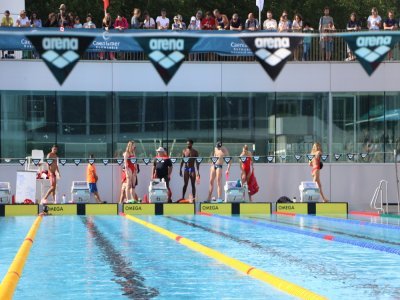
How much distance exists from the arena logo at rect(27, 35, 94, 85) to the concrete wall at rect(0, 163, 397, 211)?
631 inches

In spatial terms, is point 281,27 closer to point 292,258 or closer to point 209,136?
point 209,136

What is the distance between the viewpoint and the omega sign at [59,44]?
448 inches

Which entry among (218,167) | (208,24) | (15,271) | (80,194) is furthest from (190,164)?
(15,271)

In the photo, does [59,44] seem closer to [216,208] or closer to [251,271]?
[251,271]

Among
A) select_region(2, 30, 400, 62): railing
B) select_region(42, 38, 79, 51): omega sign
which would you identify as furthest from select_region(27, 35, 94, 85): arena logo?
select_region(2, 30, 400, 62): railing

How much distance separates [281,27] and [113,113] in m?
5.45

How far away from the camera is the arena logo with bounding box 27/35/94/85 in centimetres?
1134

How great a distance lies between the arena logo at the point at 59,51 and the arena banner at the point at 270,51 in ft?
6.48

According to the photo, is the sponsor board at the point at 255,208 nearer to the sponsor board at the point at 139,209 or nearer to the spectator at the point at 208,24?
the sponsor board at the point at 139,209

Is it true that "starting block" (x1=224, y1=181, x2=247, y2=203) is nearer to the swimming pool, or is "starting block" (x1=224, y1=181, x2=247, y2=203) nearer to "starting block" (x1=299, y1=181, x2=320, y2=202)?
"starting block" (x1=299, y1=181, x2=320, y2=202)

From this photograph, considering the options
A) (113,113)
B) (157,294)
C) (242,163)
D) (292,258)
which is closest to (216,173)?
(242,163)

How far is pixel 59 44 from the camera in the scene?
37.4 feet

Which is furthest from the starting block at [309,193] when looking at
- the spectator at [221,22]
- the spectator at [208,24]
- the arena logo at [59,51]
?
the arena logo at [59,51]

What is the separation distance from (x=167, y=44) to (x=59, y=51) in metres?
1.30
